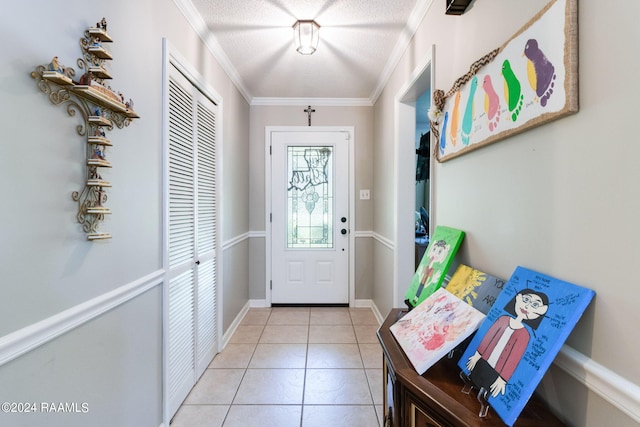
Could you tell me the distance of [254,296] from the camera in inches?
140

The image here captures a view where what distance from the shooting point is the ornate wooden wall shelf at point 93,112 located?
986 mm

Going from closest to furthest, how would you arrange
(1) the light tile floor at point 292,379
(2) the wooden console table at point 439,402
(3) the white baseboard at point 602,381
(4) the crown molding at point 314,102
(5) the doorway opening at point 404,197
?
1. (3) the white baseboard at point 602,381
2. (2) the wooden console table at point 439,402
3. (1) the light tile floor at point 292,379
4. (5) the doorway opening at point 404,197
5. (4) the crown molding at point 314,102

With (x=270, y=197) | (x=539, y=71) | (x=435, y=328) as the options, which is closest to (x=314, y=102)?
(x=270, y=197)

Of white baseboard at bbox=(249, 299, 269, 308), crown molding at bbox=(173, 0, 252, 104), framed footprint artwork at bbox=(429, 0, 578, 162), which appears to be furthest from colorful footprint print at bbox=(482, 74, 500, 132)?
white baseboard at bbox=(249, 299, 269, 308)

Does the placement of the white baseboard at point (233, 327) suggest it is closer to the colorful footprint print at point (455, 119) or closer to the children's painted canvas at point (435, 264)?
the children's painted canvas at point (435, 264)

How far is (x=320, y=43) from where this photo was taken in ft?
Result: 7.54

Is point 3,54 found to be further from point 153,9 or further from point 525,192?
point 525,192

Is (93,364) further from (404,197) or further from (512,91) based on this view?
(404,197)

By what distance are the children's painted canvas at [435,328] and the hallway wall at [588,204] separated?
205 mm

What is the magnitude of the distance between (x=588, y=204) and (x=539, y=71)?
0.40 meters

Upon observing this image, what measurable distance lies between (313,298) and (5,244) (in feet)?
9.99

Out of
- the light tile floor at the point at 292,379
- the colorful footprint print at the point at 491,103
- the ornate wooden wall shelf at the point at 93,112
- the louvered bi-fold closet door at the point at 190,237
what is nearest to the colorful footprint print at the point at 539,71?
the colorful footprint print at the point at 491,103

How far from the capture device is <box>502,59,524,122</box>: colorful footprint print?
94cm

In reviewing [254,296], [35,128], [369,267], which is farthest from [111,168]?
[369,267]
